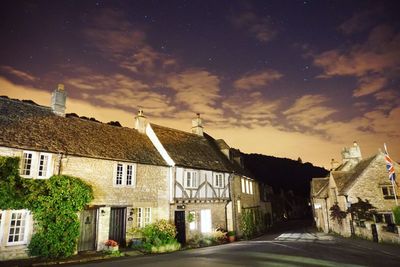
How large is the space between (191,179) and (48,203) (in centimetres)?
1176

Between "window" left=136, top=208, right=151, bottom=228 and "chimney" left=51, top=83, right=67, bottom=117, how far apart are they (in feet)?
29.3

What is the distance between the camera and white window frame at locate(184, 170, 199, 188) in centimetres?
2396

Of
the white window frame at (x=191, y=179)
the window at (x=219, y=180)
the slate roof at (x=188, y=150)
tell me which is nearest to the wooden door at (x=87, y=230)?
the slate roof at (x=188, y=150)

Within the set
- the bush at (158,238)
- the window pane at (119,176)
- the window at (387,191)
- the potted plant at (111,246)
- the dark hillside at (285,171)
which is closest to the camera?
the potted plant at (111,246)

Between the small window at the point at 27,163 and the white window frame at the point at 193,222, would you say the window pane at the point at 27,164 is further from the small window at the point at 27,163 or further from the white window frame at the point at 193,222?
the white window frame at the point at 193,222

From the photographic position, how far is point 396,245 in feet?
57.9

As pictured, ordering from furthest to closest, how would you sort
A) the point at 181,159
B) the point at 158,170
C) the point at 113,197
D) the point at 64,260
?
the point at 181,159 < the point at 158,170 < the point at 113,197 < the point at 64,260

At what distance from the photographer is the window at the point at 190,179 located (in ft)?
78.8

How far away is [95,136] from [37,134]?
4243 millimetres

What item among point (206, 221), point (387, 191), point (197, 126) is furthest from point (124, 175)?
point (387, 191)

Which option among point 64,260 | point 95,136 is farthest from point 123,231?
point 95,136

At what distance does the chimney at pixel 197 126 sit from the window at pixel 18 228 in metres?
20.6

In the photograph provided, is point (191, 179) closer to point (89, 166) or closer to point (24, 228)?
point (89, 166)

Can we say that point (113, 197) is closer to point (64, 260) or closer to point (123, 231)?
point (123, 231)
